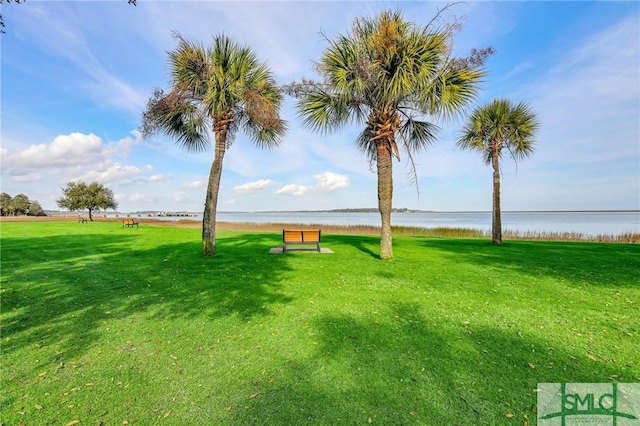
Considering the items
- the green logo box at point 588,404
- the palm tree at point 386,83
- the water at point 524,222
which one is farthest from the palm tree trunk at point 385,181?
the water at point 524,222

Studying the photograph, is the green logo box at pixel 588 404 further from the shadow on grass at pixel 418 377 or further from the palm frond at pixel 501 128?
the palm frond at pixel 501 128

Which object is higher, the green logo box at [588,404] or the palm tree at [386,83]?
the palm tree at [386,83]

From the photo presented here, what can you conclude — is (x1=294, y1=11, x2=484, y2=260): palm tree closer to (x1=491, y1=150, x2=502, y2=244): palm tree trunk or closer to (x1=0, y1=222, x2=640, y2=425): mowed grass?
(x1=0, y1=222, x2=640, y2=425): mowed grass

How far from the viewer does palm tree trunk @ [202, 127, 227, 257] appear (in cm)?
1127

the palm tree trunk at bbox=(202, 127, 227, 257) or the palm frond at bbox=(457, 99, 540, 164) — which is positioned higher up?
the palm frond at bbox=(457, 99, 540, 164)

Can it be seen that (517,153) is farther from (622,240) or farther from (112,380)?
(112,380)

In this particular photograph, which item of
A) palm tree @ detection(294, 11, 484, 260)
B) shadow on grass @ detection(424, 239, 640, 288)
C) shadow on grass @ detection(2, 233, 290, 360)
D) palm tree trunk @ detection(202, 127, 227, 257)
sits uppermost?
palm tree @ detection(294, 11, 484, 260)

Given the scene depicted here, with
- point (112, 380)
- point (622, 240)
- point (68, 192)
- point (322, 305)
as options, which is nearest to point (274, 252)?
point (322, 305)

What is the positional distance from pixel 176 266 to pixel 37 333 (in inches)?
199

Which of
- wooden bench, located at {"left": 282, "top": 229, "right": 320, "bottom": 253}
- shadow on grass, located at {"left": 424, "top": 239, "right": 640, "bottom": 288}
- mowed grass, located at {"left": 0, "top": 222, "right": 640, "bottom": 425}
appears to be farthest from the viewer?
wooden bench, located at {"left": 282, "top": 229, "right": 320, "bottom": 253}

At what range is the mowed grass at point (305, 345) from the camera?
2943 millimetres

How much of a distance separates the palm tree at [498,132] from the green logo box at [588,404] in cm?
1367

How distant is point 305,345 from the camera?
4.20 metres

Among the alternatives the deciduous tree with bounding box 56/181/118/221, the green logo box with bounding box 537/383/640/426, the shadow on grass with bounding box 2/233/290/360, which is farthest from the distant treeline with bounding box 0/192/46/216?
the green logo box with bounding box 537/383/640/426
